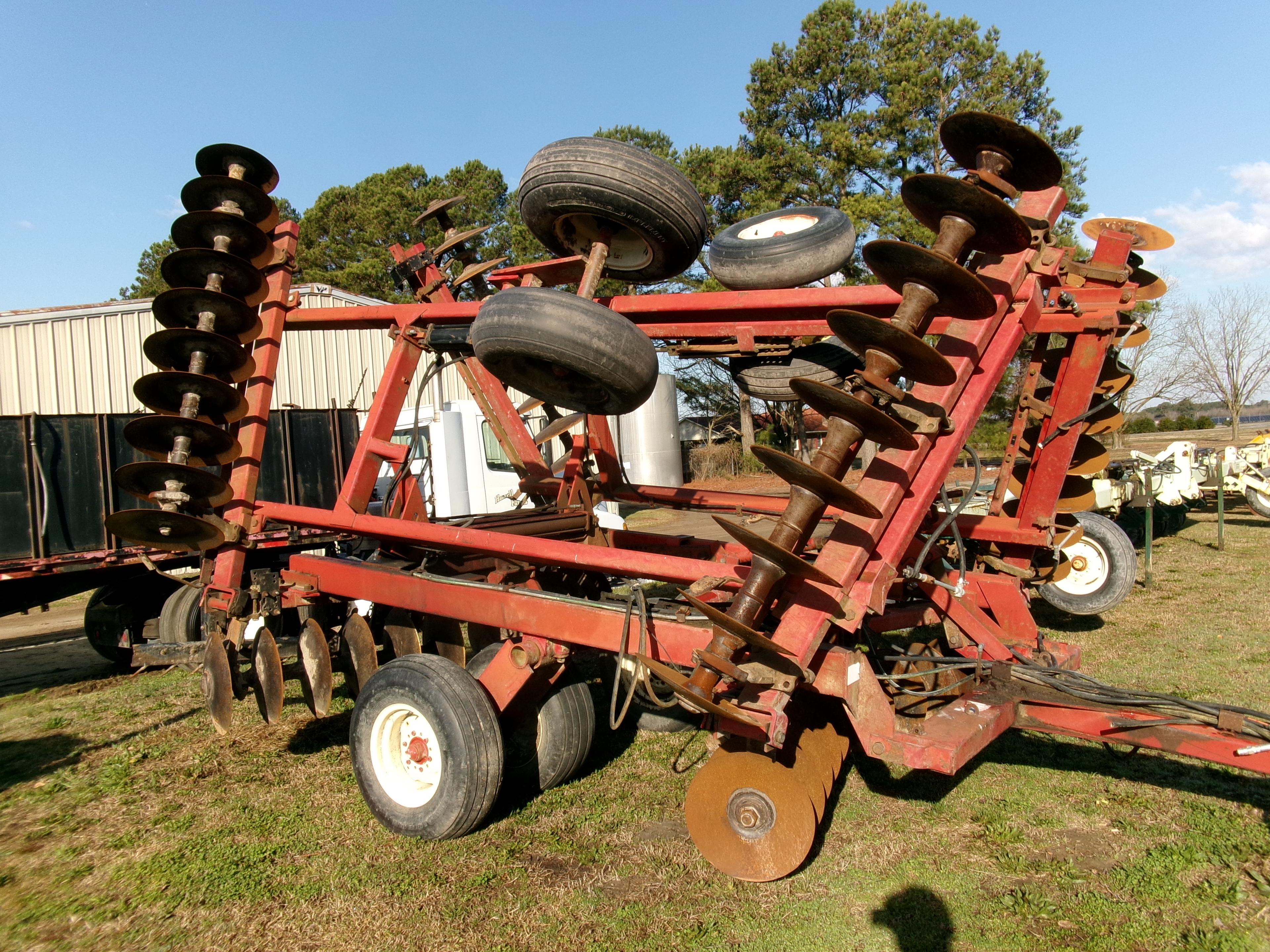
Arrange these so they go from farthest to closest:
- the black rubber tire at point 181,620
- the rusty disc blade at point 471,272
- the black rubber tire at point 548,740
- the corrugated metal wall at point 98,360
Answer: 1. the corrugated metal wall at point 98,360
2. the black rubber tire at point 181,620
3. the rusty disc blade at point 471,272
4. the black rubber tire at point 548,740

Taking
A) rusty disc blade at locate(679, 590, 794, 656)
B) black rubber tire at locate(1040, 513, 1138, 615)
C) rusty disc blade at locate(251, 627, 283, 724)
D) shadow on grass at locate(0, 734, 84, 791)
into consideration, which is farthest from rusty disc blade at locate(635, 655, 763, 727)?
black rubber tire at locate(1040, 513, 1138, 615)

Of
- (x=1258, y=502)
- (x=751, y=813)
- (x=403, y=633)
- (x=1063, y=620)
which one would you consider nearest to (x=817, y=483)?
(x=751, y=813)

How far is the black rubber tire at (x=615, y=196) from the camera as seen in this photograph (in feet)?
11.8

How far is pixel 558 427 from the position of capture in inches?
216

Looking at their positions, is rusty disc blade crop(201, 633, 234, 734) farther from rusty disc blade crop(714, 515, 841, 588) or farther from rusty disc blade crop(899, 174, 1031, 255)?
rusty disc blade crop(899, 174, 1031, 255)

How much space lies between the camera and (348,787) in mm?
4406

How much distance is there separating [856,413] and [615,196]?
1.52m

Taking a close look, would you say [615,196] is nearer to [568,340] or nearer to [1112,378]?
[568,340]

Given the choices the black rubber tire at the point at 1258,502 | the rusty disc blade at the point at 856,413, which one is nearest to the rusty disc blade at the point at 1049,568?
the rusty disc blade at the point at 856,413

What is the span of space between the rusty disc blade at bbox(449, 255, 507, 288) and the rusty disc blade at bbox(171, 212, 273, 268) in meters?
1.11

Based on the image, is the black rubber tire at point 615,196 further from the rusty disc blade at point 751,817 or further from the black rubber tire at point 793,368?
the rusty disc blade at point 751,817

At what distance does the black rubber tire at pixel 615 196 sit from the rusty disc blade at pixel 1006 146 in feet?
3.41

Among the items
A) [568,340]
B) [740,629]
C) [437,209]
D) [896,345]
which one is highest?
[437,209]

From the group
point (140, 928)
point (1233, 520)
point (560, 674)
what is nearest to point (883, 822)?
point (560, 674)
